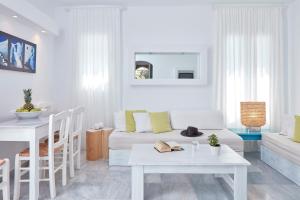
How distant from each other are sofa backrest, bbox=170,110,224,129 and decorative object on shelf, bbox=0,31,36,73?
7.84ft

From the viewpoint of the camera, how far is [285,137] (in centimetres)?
376

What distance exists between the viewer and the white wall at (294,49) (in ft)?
14.7

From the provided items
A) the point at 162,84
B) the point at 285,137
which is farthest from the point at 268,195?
the point at 162,84

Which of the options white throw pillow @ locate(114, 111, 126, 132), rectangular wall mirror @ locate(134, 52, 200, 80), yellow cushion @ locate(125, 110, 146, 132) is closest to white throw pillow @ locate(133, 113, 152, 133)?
yellow cushion @ locate(125, 110, 146, 132)

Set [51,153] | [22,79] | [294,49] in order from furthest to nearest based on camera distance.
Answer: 1. [294,49]
2. [22,79]
3. [51,153]

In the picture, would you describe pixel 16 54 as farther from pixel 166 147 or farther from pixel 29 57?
pixel 166 147

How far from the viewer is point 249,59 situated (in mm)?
4648

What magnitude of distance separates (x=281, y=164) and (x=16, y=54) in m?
3.86

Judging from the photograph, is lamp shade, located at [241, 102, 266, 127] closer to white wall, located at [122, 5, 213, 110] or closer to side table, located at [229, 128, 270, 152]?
side table, located at [229, 128, 270, 152]

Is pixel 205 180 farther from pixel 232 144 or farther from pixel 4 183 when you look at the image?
pixel 4 183

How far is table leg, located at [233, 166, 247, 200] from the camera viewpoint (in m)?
2.56

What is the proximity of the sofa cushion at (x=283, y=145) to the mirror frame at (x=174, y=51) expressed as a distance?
58.1 inches

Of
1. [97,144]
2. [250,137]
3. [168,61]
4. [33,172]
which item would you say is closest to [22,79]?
[97,144]

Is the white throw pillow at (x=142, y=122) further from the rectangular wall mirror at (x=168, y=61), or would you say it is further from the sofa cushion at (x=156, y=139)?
the rectangular wall mirror at (x=168, y=61)
